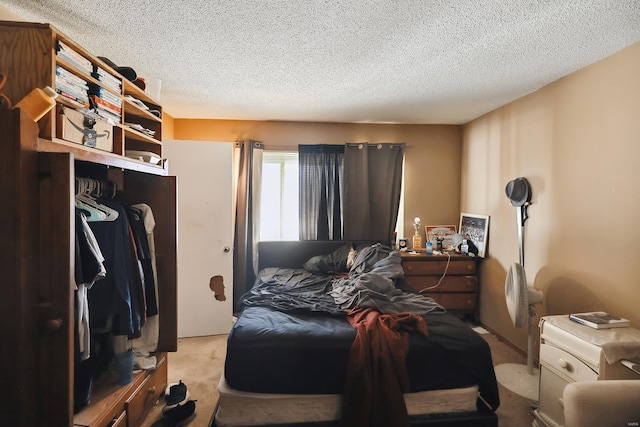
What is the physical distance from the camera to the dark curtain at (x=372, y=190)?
3668 millimetres

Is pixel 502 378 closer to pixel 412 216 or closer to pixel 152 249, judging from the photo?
pixel 412 216

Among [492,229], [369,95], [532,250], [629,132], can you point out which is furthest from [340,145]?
[629,132]

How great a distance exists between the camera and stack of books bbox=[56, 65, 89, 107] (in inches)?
49.6

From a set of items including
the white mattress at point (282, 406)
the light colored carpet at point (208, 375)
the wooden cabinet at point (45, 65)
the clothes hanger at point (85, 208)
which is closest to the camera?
the wooden cabinet at point (45, 65)

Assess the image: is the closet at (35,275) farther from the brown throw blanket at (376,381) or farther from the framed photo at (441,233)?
the framed photo at (441,233)

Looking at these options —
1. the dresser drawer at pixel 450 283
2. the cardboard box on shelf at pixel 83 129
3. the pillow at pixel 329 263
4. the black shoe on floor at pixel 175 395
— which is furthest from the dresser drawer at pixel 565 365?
the cardboard box on shelf at pixel 83 129

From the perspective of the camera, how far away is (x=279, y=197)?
3.79 meters

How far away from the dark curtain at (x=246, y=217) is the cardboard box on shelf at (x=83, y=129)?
203cm

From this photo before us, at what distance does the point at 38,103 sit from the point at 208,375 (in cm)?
218

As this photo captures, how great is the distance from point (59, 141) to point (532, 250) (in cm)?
331

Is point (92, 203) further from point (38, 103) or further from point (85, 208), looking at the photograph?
point (38, 103)

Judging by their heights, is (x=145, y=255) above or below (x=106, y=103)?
below

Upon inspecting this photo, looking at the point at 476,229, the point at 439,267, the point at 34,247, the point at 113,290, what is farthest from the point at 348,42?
the point at 476,229

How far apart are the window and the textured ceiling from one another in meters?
1.08
